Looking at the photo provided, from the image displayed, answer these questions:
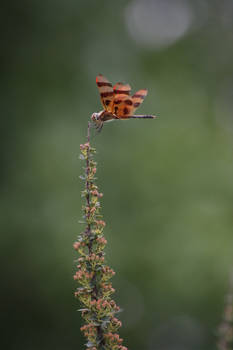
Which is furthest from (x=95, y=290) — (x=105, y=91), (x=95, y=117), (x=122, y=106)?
(x=122, y=106)

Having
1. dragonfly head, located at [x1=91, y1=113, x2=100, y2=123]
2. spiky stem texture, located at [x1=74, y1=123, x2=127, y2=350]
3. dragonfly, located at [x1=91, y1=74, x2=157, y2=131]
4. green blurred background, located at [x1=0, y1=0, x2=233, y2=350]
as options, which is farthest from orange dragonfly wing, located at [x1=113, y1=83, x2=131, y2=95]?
green blurred background, located at [x1=0, y1=0, x2=233, y2=350]

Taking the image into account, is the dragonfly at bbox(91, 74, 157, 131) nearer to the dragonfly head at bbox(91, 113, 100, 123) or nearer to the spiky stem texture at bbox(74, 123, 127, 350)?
the dragonfly head at bbox(91, 113, 100, 123)

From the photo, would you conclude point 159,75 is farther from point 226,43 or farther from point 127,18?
point 226,43

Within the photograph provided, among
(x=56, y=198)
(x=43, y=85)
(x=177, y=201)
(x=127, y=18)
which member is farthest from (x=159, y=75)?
(x=56, y=198)

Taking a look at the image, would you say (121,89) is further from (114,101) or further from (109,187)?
(109,187)

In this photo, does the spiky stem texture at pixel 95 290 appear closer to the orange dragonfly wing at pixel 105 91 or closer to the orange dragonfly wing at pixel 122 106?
the orange dragonfly wing at pixel 105 91
